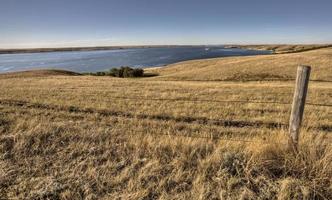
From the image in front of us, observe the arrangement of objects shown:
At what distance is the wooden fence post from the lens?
13.1 feet

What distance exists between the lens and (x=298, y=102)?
4156 millimetres

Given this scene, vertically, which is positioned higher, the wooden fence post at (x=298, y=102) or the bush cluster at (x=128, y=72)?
the wooden fence post at (x=298, y=102)

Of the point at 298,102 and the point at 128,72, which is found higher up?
the point at 298,102

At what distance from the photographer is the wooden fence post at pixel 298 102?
13.1 feet

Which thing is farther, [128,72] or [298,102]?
[128,72]

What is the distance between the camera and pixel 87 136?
190 inches

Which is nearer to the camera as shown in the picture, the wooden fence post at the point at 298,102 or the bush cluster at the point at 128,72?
the wooden fence post at the point at 298,102

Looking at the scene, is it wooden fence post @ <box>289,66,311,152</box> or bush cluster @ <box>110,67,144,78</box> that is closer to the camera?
wooden fence post @ <box>289,66,311,152</box>

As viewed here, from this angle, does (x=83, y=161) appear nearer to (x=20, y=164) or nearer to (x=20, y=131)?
(x=20, y=164)

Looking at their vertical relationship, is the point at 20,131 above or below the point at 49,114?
above

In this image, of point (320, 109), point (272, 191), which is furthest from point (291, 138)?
point (320, 109)

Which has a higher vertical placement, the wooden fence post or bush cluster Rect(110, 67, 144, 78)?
the wooden fence post

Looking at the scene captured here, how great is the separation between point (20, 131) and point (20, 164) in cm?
134

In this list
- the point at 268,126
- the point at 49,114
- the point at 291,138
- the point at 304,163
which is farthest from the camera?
the point at 49,114
